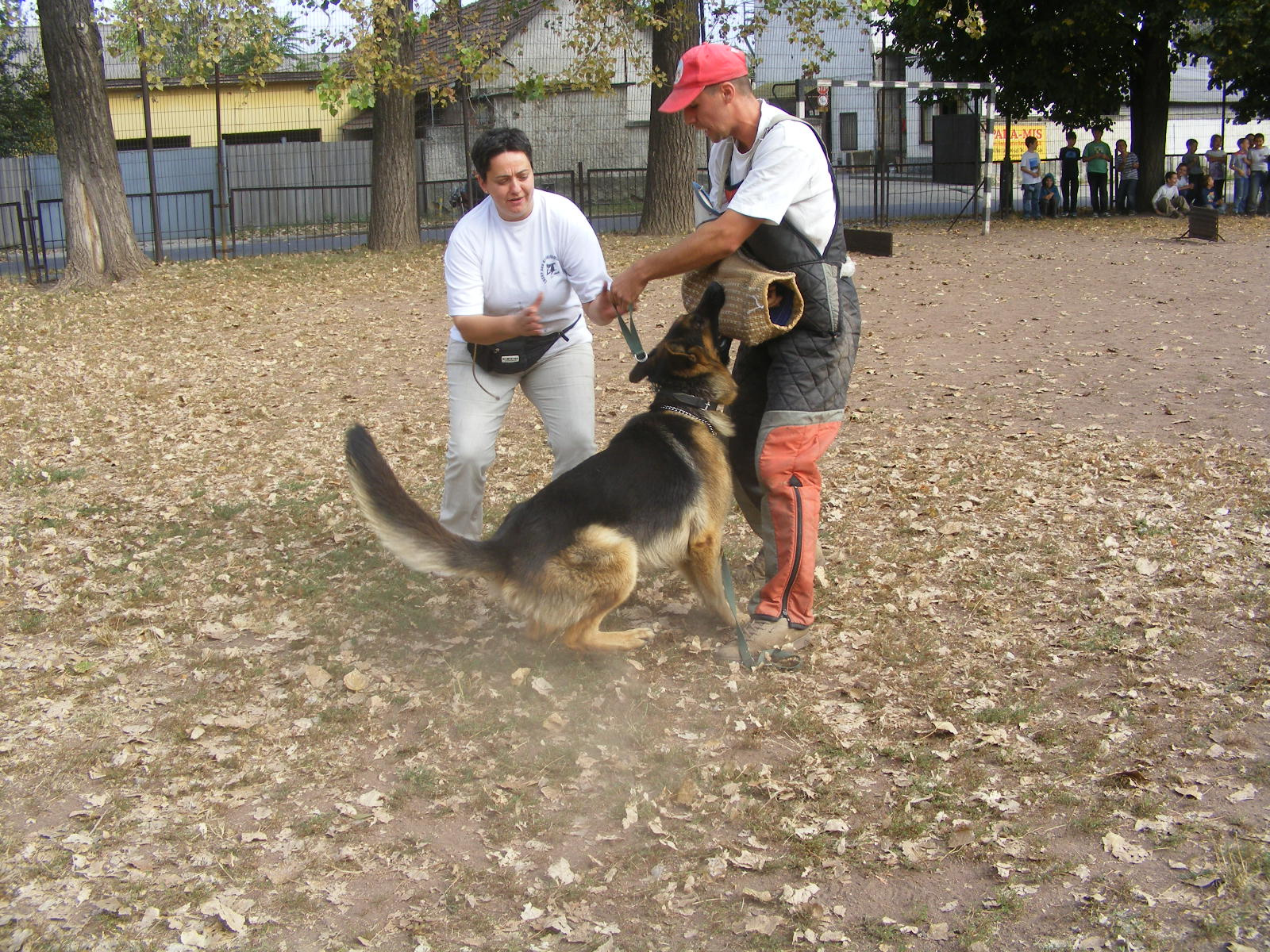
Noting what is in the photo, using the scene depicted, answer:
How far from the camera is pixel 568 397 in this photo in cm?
482

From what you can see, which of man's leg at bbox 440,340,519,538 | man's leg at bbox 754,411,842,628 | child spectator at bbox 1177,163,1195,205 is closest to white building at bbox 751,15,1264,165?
child spectator at bbox 1177,163,1195,205

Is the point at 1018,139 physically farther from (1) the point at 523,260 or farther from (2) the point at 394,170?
(1) the point at 523,260

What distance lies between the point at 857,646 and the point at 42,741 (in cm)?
330

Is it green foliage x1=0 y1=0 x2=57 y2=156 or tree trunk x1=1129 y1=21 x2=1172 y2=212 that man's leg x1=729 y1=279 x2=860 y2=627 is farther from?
green foliage x1=0 y1=0 x2=57 y2=156

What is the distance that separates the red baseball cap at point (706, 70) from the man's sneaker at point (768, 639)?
6.94ft

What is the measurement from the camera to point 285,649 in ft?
15.6

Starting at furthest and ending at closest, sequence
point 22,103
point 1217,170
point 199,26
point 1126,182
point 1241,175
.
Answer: point 22,103
point 1126,182
point 1217,170
point 1241,175
point 199,26

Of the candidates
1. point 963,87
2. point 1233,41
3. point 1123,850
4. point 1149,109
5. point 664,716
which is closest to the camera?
point 1123,850

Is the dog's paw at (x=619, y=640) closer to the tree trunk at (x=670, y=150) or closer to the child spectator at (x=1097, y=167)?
the tree trunk at (x=670, y=150)

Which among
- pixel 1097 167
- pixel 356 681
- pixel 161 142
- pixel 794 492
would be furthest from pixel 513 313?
pixel 161 142

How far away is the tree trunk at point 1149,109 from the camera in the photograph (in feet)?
75.0

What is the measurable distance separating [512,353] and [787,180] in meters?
1.48

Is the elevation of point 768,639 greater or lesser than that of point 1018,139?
lesser

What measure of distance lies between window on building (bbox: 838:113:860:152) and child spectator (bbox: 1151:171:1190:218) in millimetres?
7826
